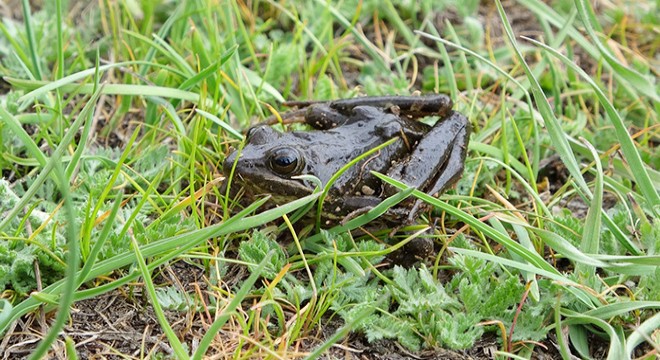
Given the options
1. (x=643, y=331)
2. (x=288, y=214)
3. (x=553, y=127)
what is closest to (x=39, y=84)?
(x=288, y=214)

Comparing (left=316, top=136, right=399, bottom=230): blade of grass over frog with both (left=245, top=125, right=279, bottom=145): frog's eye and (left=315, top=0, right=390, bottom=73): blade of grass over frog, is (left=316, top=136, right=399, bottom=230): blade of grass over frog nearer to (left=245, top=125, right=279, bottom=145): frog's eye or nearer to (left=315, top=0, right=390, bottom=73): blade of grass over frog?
(left=245, top=125, right=279, bottom=145): frog's eye

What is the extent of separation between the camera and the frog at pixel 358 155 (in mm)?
3887

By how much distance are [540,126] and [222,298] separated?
2346mm

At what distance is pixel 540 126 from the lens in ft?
15.7

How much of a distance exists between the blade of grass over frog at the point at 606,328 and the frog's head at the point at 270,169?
1393 millimetres

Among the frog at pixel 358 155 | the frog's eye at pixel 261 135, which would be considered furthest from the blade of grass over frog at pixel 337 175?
the frog's eye at pixel 261 135

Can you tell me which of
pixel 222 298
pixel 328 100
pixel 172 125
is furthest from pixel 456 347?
pixel 172 125

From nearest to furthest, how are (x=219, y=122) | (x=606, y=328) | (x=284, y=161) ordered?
(x=606, y=328), (x=284, y=161), (x=219, y=122)

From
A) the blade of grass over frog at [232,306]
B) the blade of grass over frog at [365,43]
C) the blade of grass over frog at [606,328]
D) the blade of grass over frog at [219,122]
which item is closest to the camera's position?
the blade of grass over frog at [232,306]

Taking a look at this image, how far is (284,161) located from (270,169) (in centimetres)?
9

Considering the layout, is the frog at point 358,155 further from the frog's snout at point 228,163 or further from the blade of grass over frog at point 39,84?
the blade of grass over frog at point 39,84

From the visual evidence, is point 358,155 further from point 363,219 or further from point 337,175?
point 337,175

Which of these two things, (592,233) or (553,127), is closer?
(592,233)

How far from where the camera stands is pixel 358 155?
161 inches
